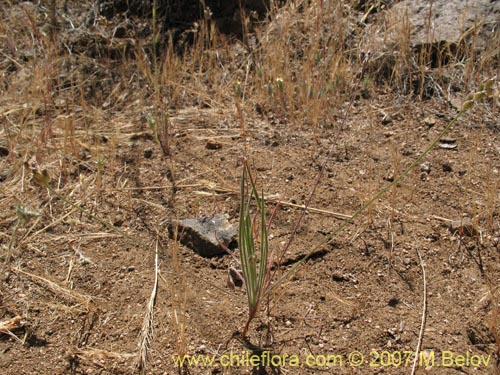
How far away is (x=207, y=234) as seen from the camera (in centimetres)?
200

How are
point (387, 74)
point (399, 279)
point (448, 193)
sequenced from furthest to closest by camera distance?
point (387, 74)
point (448, 193)
point (399, 279)

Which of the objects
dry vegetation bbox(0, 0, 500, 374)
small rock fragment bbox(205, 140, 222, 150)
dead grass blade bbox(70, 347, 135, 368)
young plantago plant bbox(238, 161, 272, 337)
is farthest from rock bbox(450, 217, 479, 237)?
dead grass blade bbox(70, 347, 135, 368)

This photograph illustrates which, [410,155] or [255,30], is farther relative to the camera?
[255,30]

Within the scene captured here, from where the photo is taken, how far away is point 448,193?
2.20m

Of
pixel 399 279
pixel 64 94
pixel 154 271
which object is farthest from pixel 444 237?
pixel 64 94

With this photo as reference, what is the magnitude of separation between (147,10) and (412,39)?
5.08 ft

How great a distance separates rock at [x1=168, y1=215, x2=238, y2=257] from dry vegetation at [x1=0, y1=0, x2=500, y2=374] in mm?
38

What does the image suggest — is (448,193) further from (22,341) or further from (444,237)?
(22,341)

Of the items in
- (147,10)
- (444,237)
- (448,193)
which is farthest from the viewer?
(147,10)

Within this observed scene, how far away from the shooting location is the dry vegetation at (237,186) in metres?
1.74

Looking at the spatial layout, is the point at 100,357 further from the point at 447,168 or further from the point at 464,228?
the point at 447,168

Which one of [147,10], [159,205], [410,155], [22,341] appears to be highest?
[147,10]

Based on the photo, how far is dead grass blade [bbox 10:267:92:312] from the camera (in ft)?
6.05

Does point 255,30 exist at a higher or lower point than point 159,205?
higher
